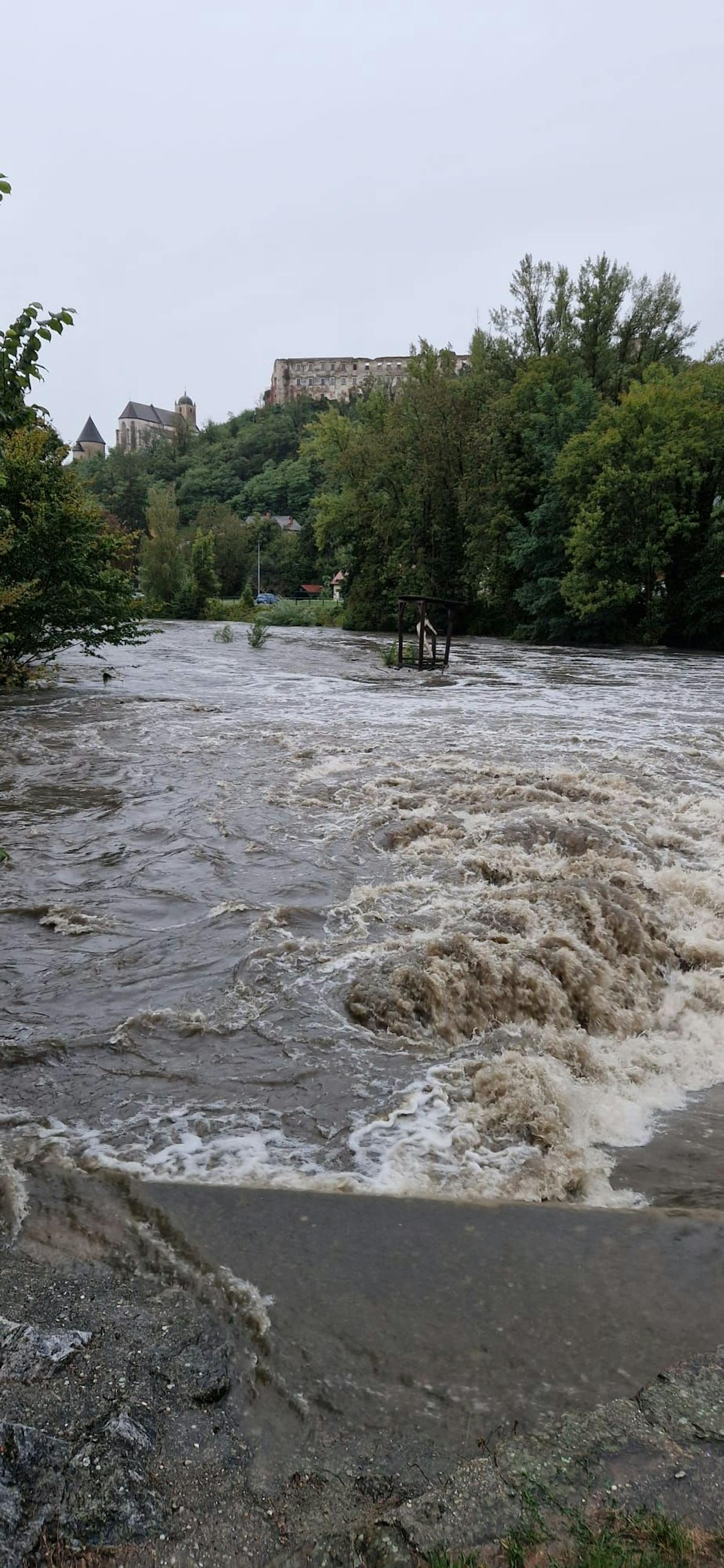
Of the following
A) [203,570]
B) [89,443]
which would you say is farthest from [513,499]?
[89,443]

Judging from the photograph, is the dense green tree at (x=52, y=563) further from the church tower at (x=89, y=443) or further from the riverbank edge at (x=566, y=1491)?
the church tower at (x=89, y=443)

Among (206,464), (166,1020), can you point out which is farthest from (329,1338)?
(206,464)

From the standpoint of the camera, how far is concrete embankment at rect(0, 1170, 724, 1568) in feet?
7.55

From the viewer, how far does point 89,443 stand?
151625 millimetres

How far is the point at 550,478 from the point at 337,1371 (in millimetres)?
37660

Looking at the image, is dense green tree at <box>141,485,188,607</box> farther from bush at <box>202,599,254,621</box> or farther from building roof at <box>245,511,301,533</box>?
building roof at <box>245,511,301,533</box>

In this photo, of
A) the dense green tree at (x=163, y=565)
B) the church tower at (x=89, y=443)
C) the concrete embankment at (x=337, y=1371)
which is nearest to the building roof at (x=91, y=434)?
the church tower at (x=89, y=443)

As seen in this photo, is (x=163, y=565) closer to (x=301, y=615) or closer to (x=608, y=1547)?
(x=301, y=615)

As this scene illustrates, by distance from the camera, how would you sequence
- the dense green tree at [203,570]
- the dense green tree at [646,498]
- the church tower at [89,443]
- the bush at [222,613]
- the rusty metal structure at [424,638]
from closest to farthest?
1. the rusty metal structure at [424,638]
2. the dense green tree at [646,498]
3. the dense green tree at [203,570]
4. the bush at [222,613]
5. the church tower at [89,443]

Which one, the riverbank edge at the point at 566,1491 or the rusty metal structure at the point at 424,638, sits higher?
the rusty metal structure at the point at 424,638

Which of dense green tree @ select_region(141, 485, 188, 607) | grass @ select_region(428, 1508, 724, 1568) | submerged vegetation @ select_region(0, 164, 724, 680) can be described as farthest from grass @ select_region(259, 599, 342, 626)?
grass @ select_region(428, 1508, 724, 1568)

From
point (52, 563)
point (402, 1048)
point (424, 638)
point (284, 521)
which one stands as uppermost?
point (284, 521)

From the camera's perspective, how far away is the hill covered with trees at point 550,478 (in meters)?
32.6

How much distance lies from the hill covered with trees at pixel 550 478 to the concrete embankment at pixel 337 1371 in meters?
31.8
